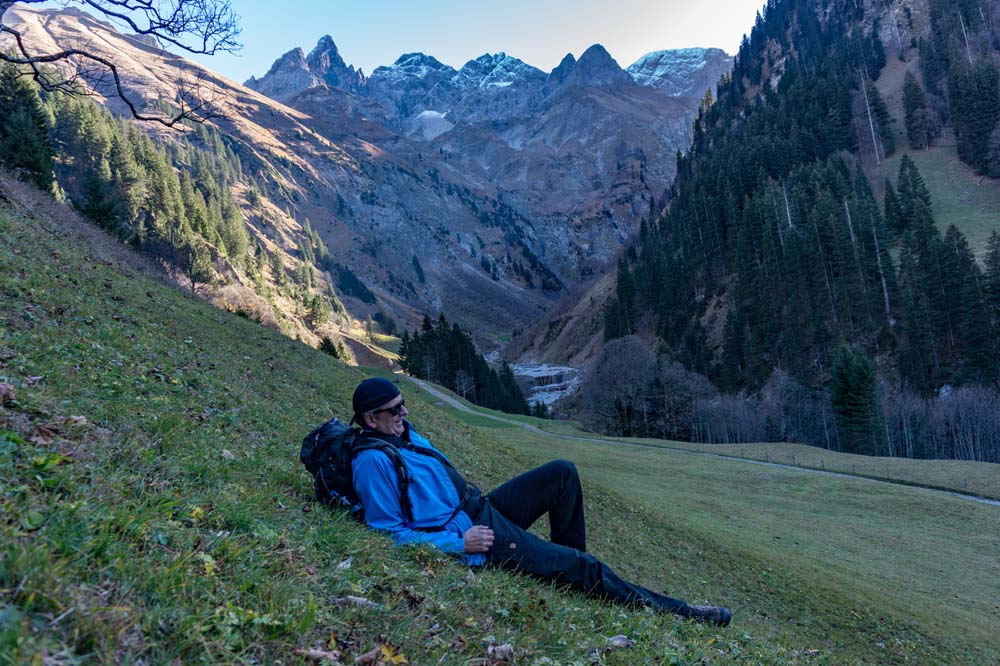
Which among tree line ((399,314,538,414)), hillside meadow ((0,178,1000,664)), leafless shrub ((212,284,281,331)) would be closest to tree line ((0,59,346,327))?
leafless shrub ((212,284,281,331))

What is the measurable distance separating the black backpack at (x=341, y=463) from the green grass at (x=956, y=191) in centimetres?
10652

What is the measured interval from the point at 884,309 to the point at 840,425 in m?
31.8

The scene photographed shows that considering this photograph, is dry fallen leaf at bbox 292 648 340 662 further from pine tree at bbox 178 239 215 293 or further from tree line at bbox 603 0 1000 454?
pine tree at bbox 178 239 215 293

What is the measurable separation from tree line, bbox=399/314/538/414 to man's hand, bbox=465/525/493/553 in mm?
84259

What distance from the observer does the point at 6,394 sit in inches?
197

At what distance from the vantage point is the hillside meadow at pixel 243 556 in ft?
8.66

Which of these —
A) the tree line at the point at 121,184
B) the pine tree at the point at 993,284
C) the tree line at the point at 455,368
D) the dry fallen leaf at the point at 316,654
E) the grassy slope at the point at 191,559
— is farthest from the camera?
the tree line at the point at 455,368

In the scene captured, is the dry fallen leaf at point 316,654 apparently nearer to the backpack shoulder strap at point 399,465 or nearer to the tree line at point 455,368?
the backpack shoulder strap at point 399,465

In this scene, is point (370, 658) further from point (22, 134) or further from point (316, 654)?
point (22, 134)

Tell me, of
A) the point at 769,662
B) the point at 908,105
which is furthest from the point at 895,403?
the point at 908,105

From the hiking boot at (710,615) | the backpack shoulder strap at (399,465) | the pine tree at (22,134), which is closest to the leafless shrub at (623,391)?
the pine tree at (22,134)

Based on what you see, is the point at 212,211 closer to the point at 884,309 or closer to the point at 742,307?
the point at 742,307

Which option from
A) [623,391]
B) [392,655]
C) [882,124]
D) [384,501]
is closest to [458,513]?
[384,501]

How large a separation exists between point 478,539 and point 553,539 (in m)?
1.74
